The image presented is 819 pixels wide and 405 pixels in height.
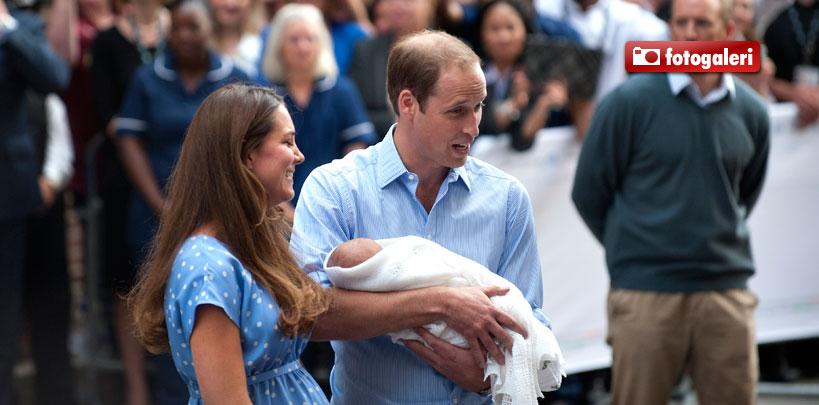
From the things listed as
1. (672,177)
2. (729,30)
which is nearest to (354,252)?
(672,177)

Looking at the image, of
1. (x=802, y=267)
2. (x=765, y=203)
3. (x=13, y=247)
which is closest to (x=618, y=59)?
(x=765, y=203)

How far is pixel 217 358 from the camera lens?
3.11 meters

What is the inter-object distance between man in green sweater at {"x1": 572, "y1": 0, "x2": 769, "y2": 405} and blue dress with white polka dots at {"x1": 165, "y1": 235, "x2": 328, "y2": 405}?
2.38 m

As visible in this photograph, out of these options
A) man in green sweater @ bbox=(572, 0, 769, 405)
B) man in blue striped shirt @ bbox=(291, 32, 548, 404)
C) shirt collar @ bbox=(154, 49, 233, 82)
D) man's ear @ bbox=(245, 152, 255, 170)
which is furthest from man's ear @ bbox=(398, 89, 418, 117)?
shirt collar @ bbox=(154, 49, 233, 82)

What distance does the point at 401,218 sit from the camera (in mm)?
3631

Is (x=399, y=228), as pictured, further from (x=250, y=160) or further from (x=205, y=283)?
(x=205, y=283)

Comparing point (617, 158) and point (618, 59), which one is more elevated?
point (618, 59)

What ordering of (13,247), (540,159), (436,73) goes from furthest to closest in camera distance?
(540,159), (13,247), (436,73)

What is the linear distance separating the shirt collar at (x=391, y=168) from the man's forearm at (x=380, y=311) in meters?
0.39

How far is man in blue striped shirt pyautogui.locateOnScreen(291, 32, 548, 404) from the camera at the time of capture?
3430 mm

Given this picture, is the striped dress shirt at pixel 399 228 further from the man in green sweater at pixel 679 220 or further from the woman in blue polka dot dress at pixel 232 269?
the man in green sweater at pixel 679 220

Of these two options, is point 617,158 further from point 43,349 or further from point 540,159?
point 43,349

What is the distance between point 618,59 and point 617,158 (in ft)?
6.77

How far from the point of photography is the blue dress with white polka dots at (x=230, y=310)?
3.15 meters
